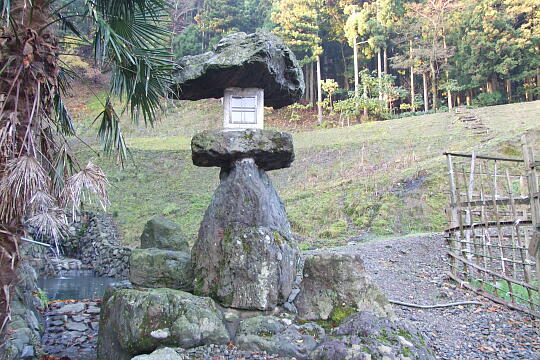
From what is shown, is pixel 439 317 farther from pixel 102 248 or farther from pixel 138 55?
pixel 102 248

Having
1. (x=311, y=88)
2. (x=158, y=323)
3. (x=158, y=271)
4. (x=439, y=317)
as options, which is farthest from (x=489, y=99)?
(x=158, y=323)

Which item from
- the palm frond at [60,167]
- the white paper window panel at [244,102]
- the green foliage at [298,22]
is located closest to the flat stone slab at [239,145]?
the white paper window panel at [244,102]

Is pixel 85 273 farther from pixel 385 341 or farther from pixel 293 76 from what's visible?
pixel 385 341

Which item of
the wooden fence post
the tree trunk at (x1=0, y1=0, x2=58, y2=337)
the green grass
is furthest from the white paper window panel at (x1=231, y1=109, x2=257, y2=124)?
the green grass

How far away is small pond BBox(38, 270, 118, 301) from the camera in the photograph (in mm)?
11191

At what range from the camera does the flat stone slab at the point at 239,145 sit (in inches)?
267

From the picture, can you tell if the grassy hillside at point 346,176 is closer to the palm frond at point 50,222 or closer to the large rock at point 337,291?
the large rock at point 337,291

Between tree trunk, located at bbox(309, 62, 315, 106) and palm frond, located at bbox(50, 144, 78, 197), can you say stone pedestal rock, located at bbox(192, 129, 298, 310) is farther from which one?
tree trunk, located at bbox(309, 62, 315, 106)

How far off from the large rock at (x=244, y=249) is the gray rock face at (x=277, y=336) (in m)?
0.39

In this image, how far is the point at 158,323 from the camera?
5.21m

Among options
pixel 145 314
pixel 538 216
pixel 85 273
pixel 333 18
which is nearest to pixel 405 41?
pixel 333 18

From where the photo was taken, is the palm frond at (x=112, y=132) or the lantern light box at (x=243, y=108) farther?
the lantern light box at (x=243, y=108)

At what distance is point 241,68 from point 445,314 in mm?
5078

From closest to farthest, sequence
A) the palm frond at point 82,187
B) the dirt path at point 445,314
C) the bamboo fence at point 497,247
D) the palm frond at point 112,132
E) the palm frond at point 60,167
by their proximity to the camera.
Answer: the palm frond at point 82,187
the palm frond at point 60,167
the palm frond at point 112,132
the dirt path at point 445,314
the bamboo fence at point 497,247
